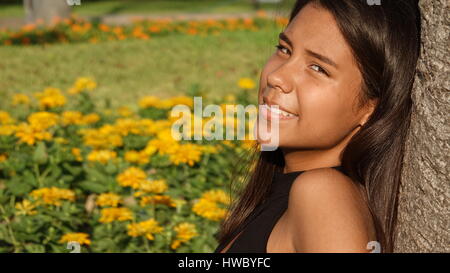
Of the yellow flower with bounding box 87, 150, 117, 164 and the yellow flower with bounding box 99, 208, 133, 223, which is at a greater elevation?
the yellow flower with bounding box 87, 150, 117, 164

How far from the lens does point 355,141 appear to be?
5.18ft

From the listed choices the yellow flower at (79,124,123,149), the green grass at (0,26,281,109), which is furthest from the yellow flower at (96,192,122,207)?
the green grass at (0,26,281,109)

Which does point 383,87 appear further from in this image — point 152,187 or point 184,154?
point 184,154

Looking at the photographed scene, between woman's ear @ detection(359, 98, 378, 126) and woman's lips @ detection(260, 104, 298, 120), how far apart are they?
0.18m

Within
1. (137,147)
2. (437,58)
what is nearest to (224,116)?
(137,147)

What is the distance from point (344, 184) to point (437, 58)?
329mm

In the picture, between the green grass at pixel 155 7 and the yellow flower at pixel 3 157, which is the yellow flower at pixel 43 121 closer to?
the yellow flower at pixel 3 157

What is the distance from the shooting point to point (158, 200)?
294 cm

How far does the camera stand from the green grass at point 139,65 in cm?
677

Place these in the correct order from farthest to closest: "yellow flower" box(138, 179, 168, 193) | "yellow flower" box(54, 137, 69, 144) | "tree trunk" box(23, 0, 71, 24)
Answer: "tree trunk" box(23, 0, 71, 24)
"yellow flower" box(54, 137, 69, 144)
"yellow flower" box(138, 179, 168, 193)

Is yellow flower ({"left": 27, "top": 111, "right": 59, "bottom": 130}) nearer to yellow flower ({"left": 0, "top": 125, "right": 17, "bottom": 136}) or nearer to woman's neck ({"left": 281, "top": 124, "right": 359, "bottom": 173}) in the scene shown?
yellow flower ({"left": 0, "top": 125, "right": 17, "bottom": 136})

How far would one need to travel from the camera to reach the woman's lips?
158 centimetres

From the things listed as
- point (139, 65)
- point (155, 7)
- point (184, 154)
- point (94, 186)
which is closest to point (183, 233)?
point (184, 154)

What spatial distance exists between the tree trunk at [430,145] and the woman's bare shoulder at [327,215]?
0.46 ft
